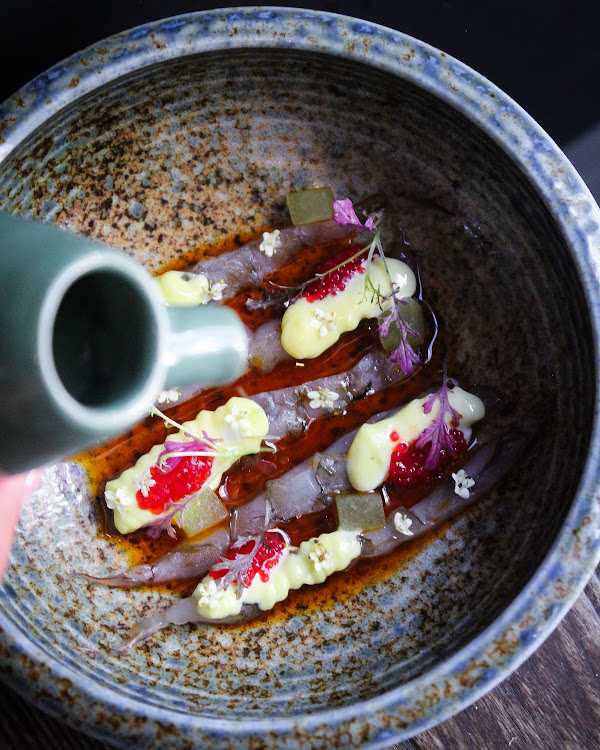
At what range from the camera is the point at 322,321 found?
47.6 inches

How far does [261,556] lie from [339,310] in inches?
15.6

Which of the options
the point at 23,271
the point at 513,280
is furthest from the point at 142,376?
A: the point at 513,280

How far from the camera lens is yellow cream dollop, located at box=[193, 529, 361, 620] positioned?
3.67 ft

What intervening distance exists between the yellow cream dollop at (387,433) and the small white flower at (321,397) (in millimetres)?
80

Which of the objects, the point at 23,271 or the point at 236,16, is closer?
the point at 23,271

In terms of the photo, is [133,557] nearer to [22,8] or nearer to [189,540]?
[189,540]

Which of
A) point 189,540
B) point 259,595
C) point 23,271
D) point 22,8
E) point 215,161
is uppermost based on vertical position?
point 22,8

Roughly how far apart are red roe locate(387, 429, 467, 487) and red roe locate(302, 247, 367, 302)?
244 millimetres

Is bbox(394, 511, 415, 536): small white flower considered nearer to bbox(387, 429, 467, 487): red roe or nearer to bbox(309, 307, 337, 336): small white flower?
bbox(387, 429, 467, 487): red roe

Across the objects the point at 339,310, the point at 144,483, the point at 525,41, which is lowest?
the point at 144,483

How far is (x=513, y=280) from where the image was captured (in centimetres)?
115

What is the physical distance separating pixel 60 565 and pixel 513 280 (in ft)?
2.61

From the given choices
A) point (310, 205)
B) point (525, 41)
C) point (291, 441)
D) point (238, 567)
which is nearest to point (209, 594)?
point (238, 567)

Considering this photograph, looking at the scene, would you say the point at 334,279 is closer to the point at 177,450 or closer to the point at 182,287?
the point at 182,287
